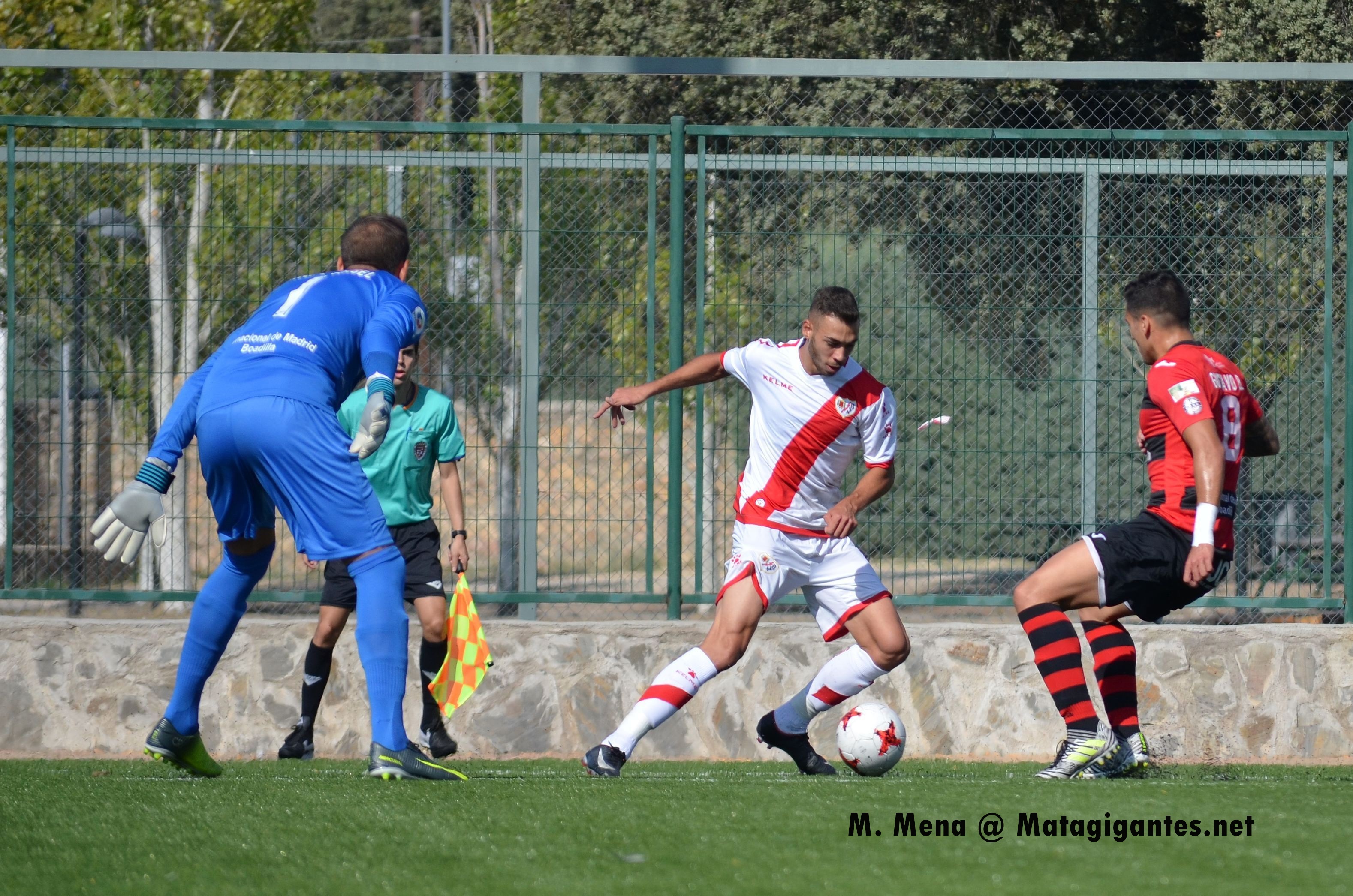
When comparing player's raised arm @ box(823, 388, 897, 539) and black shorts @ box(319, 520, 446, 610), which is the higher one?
player's raised arm @ box(823, 388, 897, 539)

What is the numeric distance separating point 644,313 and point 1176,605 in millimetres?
3348

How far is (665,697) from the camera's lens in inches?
219

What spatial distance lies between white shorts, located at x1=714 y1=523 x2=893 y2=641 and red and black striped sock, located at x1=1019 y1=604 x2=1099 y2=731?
682 mm

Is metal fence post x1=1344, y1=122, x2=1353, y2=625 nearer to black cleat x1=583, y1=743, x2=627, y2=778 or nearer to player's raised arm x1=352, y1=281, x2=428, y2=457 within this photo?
black cleat x1=583, y1=743, x2=627, y2=778

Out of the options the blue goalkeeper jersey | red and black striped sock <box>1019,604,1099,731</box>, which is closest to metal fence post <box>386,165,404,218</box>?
the blue goalkeeper jersey

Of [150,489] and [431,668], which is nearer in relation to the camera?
[150,489]

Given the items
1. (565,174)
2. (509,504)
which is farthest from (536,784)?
(565,174)

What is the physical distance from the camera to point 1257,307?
7.85 metres

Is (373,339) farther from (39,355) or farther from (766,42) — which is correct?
(766,42)

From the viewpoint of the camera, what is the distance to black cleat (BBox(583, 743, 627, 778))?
5418mm

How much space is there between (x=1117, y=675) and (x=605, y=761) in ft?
6.58

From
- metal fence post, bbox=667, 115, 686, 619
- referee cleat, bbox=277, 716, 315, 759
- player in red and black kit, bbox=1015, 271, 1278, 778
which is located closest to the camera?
player in red and black kit, bbox=1015, 271, 1278, 778

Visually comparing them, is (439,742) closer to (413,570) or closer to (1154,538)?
(413,570)

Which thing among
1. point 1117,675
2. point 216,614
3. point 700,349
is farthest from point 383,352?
point 700,349
